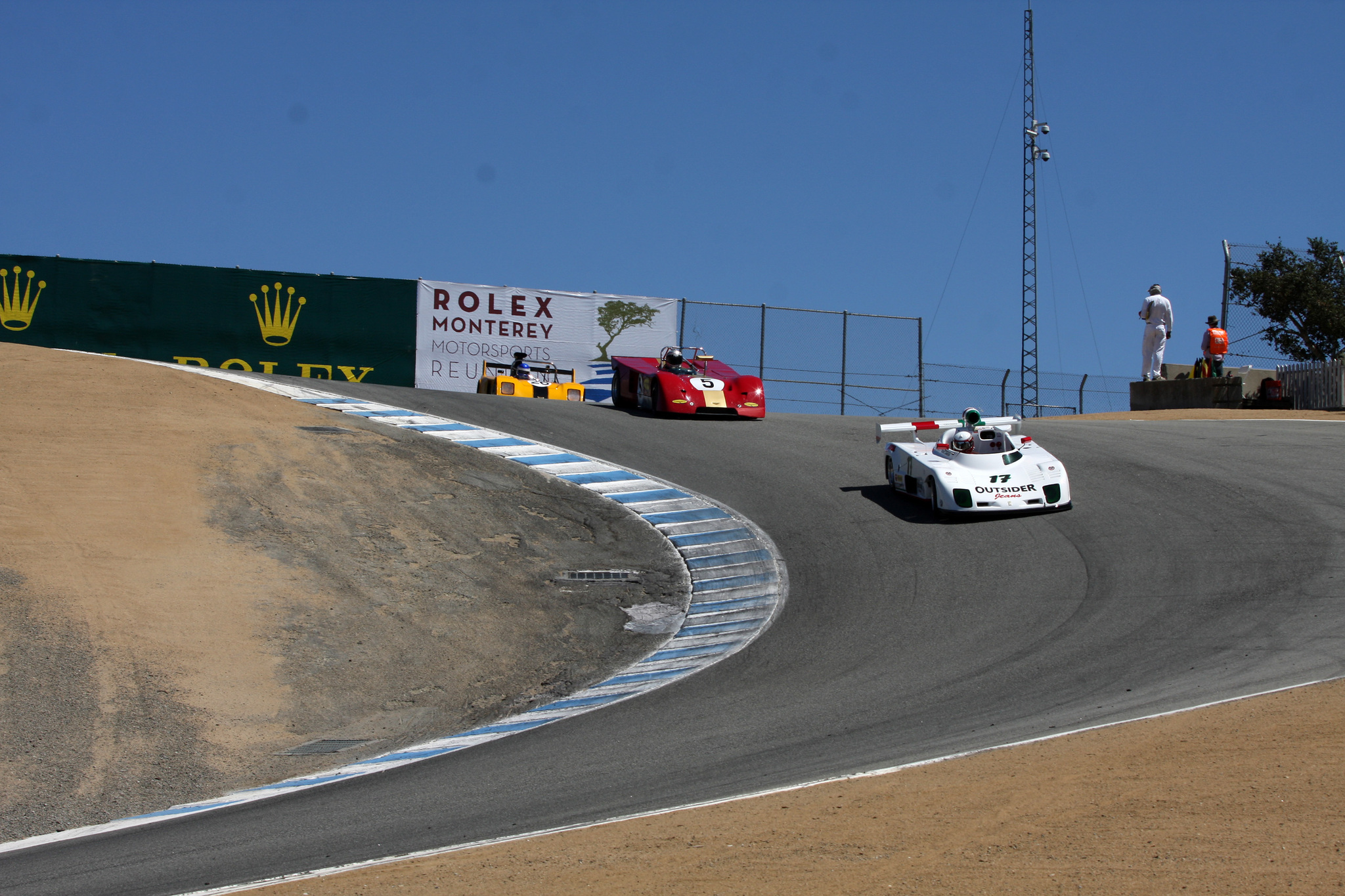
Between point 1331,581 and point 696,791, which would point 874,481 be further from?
point 696,791

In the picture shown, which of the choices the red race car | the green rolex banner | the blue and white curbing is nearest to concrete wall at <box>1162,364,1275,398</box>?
the red race car

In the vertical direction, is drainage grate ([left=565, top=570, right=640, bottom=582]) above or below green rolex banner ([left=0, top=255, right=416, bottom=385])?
below

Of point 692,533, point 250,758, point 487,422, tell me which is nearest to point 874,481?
point 692,533

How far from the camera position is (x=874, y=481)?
1709cm

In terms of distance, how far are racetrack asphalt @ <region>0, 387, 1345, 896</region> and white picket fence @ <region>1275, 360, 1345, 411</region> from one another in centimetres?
685

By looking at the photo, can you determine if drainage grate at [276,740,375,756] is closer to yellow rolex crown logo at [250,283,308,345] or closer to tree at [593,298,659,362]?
yellow rolex crown logo at [250,283,308,345]

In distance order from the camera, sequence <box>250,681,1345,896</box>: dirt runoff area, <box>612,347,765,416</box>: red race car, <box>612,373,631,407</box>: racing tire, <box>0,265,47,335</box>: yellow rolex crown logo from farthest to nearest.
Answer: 1. <box>0,265,47,335</box>: yellow rolex crown logo
2. <box>612,373,631,407</box>: racing tire
3. <box>612,347,765,416</box>: red race car
4. <box>250,681,1345,896</box>: dirt runoff area

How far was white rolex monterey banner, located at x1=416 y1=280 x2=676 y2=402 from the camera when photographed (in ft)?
85.5

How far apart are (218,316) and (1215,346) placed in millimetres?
21467

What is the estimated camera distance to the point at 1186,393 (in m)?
25.3

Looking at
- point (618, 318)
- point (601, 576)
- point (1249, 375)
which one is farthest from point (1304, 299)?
point (601, 576)

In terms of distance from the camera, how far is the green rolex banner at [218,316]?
23922 mm

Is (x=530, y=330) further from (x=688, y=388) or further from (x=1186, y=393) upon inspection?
(x=1186, y=393)

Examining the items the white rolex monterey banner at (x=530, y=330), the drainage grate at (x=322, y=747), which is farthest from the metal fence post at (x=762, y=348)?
the drainage grate at (x=322, y=747)
